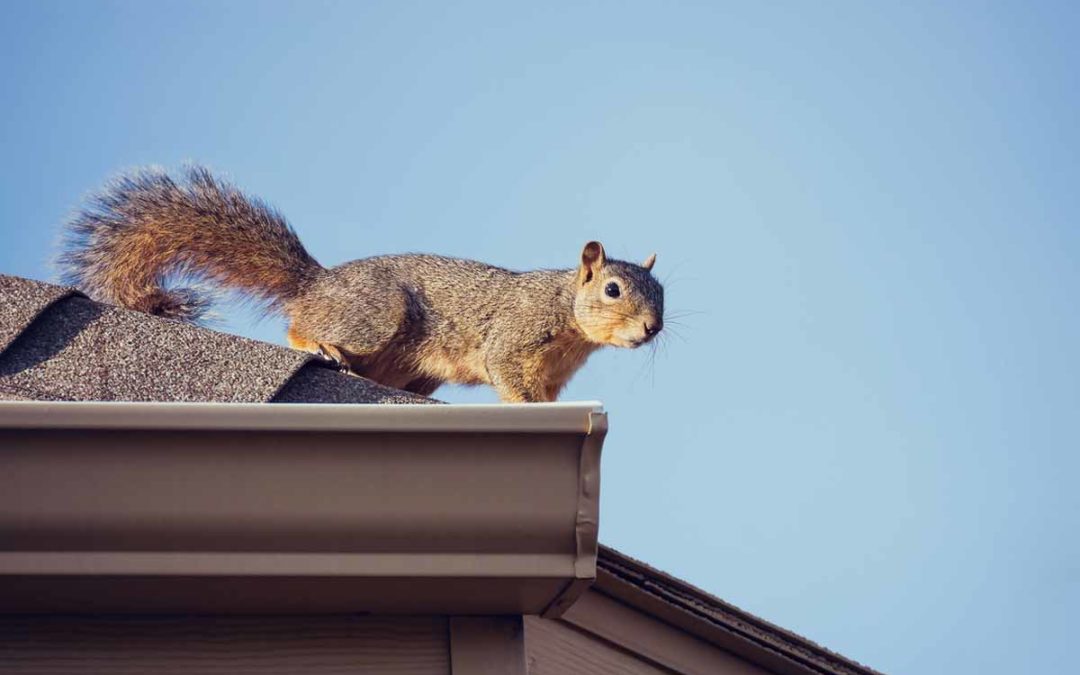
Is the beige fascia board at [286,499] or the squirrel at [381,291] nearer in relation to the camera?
the beige fascia board at [286,499]

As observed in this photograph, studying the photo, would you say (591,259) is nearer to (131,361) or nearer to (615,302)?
(615,302)

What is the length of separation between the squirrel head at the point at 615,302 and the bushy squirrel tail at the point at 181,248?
1.21 metres

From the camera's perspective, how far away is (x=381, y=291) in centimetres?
561

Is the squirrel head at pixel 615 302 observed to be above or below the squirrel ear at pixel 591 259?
below

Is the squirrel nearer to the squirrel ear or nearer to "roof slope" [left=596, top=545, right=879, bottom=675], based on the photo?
the squirrel ear

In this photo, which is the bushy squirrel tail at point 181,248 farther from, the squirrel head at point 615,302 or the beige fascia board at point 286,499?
the beige fascia board at point 286,499

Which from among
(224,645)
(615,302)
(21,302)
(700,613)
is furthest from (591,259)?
(224,645)

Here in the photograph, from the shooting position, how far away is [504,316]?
19.9 ft

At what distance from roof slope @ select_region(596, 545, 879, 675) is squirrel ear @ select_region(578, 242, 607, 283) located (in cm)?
398

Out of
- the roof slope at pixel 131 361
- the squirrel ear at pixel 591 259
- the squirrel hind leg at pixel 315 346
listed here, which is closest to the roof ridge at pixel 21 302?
the roof slope at pixel 131 361

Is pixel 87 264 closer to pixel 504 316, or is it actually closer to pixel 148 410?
pixel 504 316

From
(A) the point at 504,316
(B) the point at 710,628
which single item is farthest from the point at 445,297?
(B) the point at 710,628

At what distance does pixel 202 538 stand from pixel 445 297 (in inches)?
167

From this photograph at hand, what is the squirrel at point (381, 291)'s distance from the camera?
14.2ft
